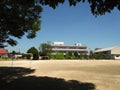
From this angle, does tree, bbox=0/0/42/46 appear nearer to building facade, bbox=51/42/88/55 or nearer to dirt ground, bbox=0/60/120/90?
dirt ground, bbox=0/60/120/90

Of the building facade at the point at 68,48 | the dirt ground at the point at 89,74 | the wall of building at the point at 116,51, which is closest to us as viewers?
the dirt ground at the point at 89,74

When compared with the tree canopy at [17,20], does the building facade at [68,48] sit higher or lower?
higher

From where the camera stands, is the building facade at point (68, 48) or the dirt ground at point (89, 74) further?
the building facade at point (68, 48)

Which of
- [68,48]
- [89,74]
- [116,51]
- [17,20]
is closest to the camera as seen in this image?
[17,20]

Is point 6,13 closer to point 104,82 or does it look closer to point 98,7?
point 104,82

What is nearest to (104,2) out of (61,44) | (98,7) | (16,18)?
(98,7)

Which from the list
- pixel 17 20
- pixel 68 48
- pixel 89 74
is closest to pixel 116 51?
pixel 68 48

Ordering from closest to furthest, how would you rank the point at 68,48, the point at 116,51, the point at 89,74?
the point at 89,74, the point at 116,51, the point at 68,48

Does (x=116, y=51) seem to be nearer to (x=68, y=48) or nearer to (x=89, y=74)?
(x=68, y=48)

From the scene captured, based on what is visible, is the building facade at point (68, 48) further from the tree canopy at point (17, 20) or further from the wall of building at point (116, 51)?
the tree canopy at point (17, 20)

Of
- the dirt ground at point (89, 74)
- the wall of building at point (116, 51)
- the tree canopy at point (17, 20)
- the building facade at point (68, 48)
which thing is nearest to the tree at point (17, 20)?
the tree canopy at point (17, 20)

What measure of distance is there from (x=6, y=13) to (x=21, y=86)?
4.40m

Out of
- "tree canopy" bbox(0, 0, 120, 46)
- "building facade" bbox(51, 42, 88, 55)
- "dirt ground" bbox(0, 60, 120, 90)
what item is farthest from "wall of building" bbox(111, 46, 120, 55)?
"tree canopy" bbox(0, 0, 120, 46)

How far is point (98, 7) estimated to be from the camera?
8.56 m
